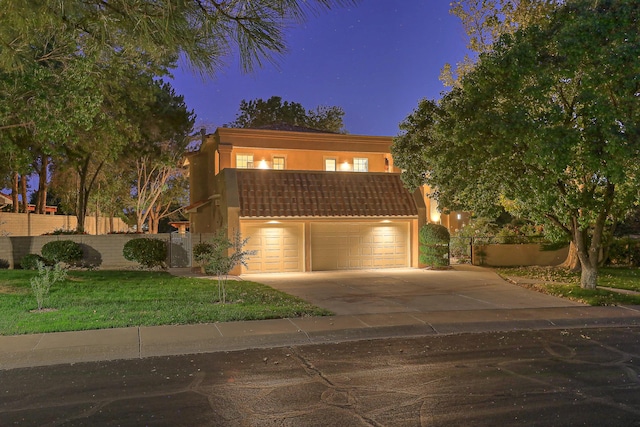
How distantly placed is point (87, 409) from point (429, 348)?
525 centimetres

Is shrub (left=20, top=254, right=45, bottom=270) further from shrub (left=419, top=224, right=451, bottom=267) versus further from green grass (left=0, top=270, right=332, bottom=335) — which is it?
shrub (left=419, top=224, right=451, bottom=267)

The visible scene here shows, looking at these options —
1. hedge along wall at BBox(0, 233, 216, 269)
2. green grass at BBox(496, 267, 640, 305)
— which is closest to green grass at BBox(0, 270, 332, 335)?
hedge along wall at BBox(0, 233, 216, 269)

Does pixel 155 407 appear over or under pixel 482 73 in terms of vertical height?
under

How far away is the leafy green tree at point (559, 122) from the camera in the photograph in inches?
473

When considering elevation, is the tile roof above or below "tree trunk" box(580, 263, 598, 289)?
above

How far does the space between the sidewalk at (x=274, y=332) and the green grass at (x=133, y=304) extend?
0.52m

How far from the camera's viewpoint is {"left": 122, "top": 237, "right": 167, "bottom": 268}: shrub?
22.2 m

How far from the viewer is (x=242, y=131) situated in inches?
924

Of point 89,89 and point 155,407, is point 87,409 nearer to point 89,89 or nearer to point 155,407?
point 155,407

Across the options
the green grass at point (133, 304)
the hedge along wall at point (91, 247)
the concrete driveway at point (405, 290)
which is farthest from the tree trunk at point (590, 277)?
the hedge along wall at point (91, 247)

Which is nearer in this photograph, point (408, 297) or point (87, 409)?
point (87, 409)

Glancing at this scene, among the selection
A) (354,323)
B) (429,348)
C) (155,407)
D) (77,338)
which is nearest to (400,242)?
(354,323)

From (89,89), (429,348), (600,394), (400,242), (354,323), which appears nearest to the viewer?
(600,394)

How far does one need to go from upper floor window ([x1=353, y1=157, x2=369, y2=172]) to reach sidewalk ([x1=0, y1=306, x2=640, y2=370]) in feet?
47.0
